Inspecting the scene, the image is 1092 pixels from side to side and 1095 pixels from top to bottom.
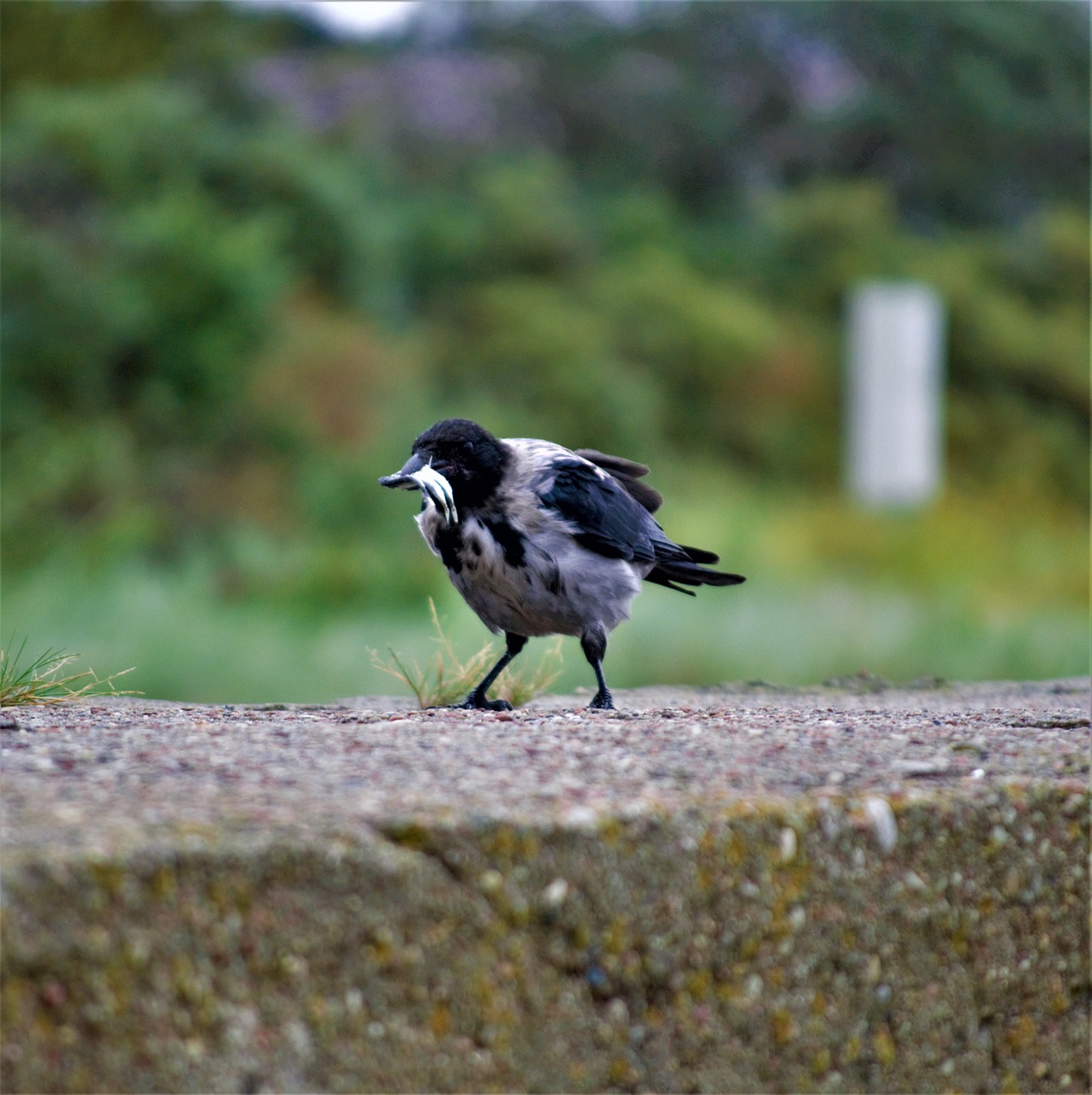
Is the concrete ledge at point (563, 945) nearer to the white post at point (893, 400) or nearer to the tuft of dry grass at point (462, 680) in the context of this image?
the tuft of dry grass at point (462, 680)

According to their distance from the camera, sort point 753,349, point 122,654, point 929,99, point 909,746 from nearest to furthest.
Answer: point 909,746
point 122,654
point 753,349
point 929,99

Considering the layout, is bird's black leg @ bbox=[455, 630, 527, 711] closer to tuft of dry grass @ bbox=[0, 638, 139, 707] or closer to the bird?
the bird

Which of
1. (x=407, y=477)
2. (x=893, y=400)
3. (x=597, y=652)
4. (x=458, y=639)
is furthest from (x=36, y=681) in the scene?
(x=893, y=400)

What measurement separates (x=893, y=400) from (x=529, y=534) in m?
11.8

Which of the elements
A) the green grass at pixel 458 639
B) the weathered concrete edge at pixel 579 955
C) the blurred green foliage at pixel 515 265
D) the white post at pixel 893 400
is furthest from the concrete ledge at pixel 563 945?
the white post at pixel 893 400

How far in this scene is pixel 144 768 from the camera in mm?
2525

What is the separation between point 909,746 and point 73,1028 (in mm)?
1647

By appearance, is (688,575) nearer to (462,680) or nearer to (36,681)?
(462,680)

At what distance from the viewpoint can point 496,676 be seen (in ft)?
14.1

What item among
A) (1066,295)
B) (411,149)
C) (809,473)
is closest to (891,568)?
(809,473)

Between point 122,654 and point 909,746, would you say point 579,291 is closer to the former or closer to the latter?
point 122,654

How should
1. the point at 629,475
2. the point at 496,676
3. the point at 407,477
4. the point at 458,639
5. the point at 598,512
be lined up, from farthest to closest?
1. the point at 458,639
2. the point at 629,475
3. the point at 496,676
4. the point at 598,512
5. the point at 407,477

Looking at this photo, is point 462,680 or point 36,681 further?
point 462,680

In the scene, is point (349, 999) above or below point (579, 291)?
below
